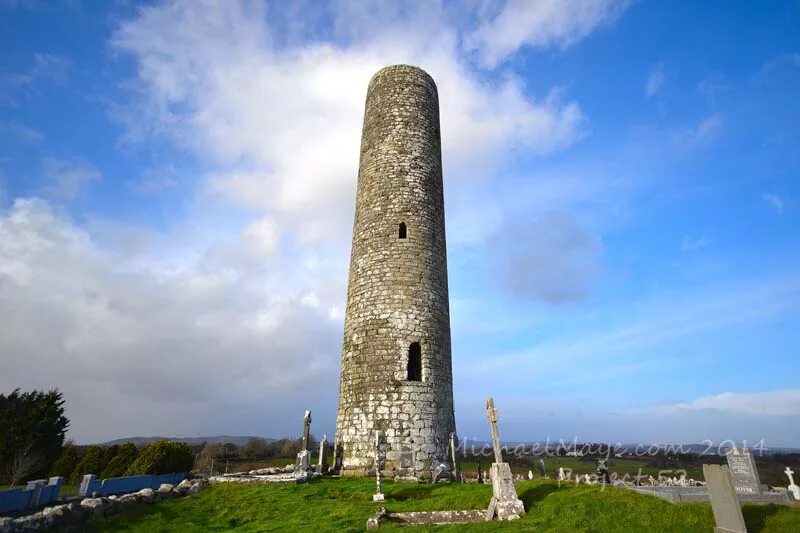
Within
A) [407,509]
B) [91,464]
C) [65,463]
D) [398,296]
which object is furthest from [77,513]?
[65,463]

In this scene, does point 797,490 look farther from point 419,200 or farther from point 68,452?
point 68,452

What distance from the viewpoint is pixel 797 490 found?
13.8 meters

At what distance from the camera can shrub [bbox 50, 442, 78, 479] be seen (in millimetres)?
23125

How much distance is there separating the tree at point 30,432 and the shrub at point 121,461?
3141 mm

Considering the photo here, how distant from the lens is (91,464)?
23.4m

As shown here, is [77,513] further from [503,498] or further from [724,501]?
[724,501]

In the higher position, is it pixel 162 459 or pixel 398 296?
pixel 398 296

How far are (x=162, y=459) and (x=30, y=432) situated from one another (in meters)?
7.32

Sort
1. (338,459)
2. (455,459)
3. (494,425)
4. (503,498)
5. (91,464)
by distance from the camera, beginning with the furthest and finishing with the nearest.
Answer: (91,464) < (455,459) < (338,459) < (494,425) < (503,498)

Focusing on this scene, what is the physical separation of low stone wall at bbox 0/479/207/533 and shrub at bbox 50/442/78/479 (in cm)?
1643

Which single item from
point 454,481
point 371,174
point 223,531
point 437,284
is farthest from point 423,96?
point 223,531

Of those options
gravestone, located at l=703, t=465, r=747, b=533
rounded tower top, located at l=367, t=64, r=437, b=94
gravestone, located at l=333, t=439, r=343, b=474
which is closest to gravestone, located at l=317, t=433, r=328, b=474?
gravestone, located at l=333, t=439, r=343, b=474

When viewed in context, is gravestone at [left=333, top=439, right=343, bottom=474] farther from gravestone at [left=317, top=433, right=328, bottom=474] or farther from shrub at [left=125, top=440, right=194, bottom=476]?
shrub at [left=125, top=440, right=194, bottom=476]

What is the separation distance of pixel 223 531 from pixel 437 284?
9.93 meters
